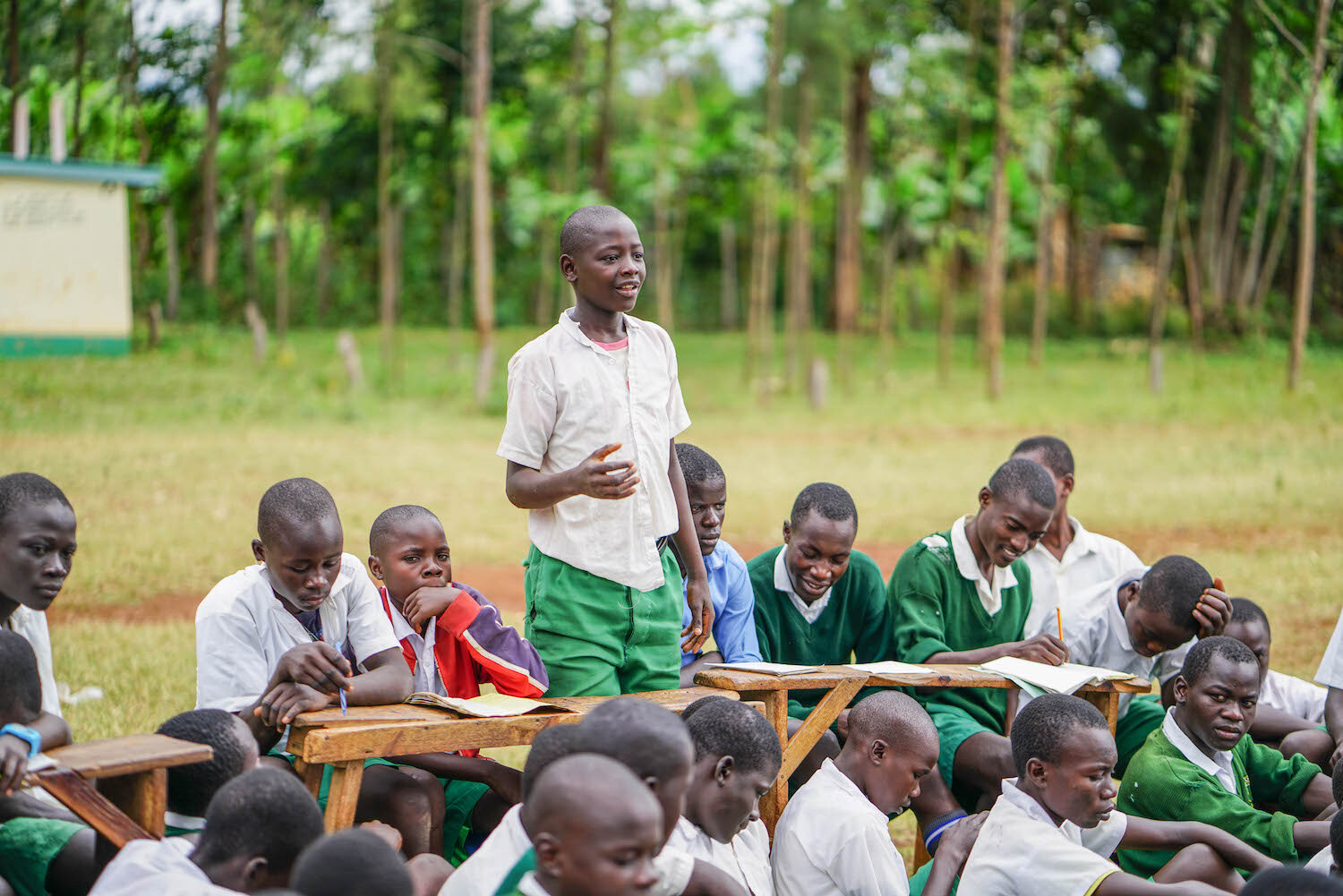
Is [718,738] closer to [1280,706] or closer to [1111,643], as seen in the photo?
[1111,643]

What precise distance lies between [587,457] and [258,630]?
104 centimetres

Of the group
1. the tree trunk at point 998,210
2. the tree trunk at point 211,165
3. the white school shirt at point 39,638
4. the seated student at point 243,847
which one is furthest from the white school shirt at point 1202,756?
the tree trunk at point 211,165

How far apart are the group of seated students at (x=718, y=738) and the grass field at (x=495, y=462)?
203cm

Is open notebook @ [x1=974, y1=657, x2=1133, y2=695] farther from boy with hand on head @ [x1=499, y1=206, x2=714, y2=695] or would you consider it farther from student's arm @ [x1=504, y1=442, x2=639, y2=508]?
student's arm @ [x1=504, y1=442, x2=639, y2=508]

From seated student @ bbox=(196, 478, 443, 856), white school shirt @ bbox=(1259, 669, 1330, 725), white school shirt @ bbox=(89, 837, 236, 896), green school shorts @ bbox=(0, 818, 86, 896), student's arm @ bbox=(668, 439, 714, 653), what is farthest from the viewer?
white school shirt @ bbox=(1259, 669, 1330, 725)

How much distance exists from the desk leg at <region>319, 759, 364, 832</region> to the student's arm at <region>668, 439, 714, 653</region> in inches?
51.9

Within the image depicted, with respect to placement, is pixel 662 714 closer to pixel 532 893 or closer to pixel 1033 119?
pixel 532 893

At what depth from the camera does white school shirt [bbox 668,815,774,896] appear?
3.42 m

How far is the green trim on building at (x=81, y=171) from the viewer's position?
640 inches

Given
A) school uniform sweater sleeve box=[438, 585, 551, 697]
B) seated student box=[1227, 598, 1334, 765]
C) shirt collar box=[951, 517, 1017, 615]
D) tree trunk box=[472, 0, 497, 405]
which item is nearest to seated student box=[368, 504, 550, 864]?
school uniform sweater sleeve box=[438, 585, 551, 697]

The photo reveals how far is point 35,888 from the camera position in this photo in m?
3.20

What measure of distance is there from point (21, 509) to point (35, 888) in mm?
953

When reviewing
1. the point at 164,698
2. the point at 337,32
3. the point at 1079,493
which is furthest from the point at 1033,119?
the point at 164,698

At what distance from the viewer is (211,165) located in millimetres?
24031
